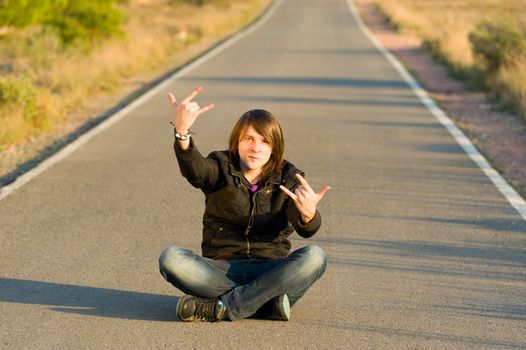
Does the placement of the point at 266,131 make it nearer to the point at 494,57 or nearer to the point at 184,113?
the point at 184,113

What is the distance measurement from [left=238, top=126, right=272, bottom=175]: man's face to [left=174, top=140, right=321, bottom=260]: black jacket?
0.10 meters

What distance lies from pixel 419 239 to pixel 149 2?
208ft

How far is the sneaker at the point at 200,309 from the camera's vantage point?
5.39m

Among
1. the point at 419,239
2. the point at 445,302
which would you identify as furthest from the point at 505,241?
the point at 445,302

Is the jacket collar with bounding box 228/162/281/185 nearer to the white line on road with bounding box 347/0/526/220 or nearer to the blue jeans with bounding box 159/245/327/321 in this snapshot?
the blue jeans with bounding box 159/245/327/321

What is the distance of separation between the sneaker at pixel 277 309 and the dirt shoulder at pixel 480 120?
171 inches

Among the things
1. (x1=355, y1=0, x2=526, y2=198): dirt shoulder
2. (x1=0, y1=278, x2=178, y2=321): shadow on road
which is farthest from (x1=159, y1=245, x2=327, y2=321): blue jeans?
(x1=355, y1=0, x2=526, y2=198): dirt shoulder

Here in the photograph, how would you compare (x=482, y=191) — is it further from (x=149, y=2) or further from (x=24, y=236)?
(x=149, y=2)

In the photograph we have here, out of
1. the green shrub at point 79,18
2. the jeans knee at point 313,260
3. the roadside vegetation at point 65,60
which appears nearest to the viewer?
the jeans knee at point 313,260

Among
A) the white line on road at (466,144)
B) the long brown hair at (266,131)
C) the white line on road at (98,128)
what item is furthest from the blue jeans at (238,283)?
the white line on road at (98,128)

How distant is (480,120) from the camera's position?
14.3m

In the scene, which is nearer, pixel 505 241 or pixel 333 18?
pixel 505 241

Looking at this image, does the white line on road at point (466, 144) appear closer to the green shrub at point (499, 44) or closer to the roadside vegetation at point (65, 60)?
the green shrub at point (499, 44)

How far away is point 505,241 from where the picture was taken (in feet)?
24.6
